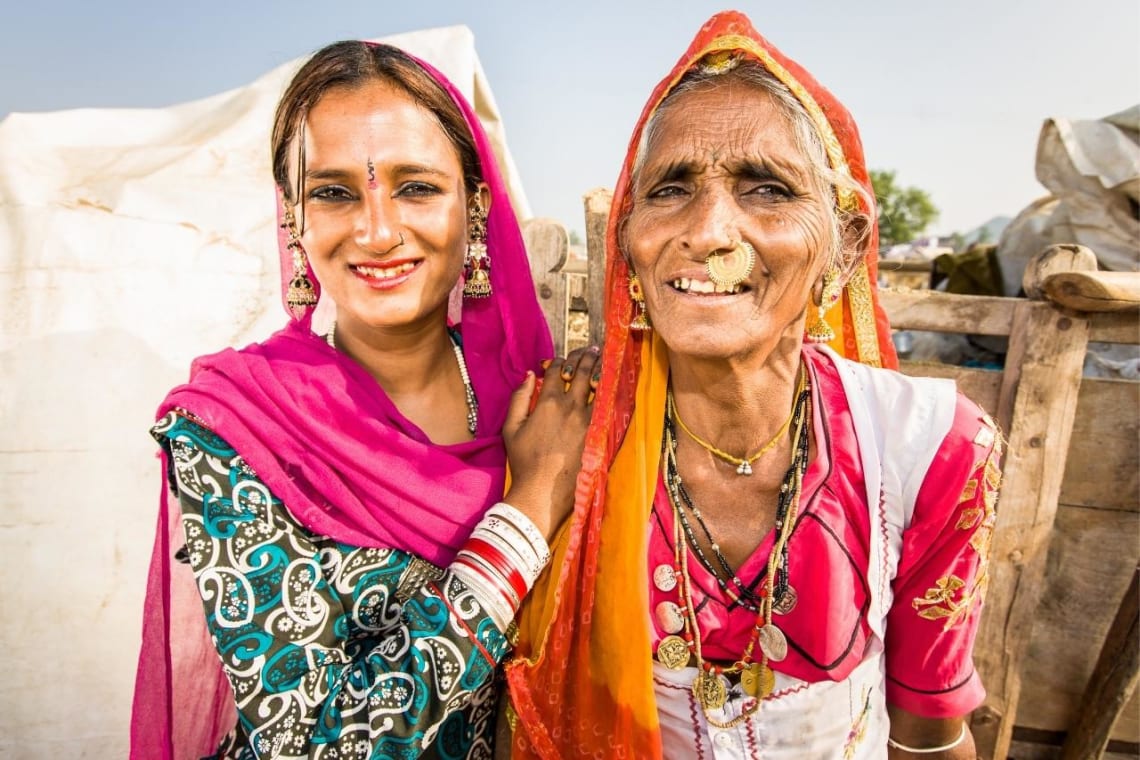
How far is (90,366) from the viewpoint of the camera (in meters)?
3.01

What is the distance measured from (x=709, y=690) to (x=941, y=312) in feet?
6.40

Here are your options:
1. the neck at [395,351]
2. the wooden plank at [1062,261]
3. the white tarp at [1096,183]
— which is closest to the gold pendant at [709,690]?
the neck at [395,351]

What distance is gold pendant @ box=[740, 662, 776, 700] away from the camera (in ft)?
4.96

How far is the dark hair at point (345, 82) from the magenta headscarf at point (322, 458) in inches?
3.4

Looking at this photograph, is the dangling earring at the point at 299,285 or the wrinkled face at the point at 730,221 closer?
the wrinkled face at the point at 730,221

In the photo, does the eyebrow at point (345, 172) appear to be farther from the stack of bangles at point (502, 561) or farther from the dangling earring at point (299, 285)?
the stack of bangles at point (502, 561)

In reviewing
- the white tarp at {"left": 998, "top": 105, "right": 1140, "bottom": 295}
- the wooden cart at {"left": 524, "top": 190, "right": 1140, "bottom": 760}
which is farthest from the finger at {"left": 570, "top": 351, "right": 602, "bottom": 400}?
the white tarp at {"left": 998, "top": 105, "right": 1140, "bottom": 295}

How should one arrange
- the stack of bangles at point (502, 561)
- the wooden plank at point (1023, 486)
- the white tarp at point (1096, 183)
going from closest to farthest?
the stack of bangles at point (502, 561), the wooden plank at point (1023, 486), the white tarp at point (1096, 183)

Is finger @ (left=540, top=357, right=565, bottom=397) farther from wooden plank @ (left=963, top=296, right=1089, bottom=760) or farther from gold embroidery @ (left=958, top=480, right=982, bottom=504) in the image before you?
wooden plank @ (left=963, top=296, right=1089, bottom=760)

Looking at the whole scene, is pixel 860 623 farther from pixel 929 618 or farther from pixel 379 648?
pixel 379 648

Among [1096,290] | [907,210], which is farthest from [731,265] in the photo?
[907,210]

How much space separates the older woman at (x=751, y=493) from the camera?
1.43 meters

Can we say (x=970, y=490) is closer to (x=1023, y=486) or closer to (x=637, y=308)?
(x=637, y=308)

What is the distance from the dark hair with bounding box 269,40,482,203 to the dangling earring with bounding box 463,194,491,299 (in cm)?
22
